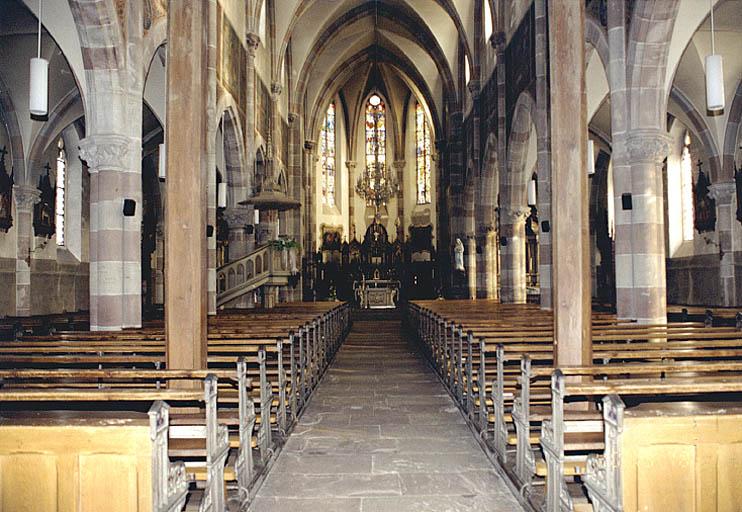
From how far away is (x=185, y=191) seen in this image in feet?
16.5

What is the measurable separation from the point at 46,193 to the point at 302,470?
14428 millimetres

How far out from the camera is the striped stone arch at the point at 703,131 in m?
16.4

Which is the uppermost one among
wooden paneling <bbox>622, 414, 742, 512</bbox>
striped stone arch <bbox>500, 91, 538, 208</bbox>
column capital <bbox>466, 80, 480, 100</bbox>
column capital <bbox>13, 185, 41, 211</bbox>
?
column capital <bbox>466, 80, 480, 100</bbox>

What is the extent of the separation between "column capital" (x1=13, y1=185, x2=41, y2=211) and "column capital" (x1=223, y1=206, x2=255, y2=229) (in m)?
5.02

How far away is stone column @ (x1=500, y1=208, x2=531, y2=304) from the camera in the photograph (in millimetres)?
18331

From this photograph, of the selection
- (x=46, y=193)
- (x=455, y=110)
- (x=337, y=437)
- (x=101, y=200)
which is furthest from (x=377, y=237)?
(x=337, y=437)

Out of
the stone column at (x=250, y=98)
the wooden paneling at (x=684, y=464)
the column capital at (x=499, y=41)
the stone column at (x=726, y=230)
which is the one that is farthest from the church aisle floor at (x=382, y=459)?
the column capital at (x=499, y=41)

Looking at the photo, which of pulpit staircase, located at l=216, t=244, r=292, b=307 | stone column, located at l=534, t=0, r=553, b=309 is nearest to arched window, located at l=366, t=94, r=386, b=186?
pulpit staircase, located at l=216, t=244, r=292, b=307

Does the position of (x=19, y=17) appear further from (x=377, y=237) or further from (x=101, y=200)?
(x=377, y=237)

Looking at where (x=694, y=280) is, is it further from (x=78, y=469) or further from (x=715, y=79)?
(x=78, y=469)

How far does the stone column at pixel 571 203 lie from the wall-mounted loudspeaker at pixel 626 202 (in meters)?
5.72

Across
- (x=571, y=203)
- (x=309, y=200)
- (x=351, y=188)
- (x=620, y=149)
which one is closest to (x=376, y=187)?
(x=309, y=200)

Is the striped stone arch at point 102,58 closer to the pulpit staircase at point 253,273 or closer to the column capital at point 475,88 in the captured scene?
the pulpit staircase at point 253,273

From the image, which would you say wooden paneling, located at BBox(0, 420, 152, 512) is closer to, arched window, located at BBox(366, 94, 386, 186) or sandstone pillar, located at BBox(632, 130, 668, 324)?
sandstone pillar, located at BBox(632, 130, 668, 324)
